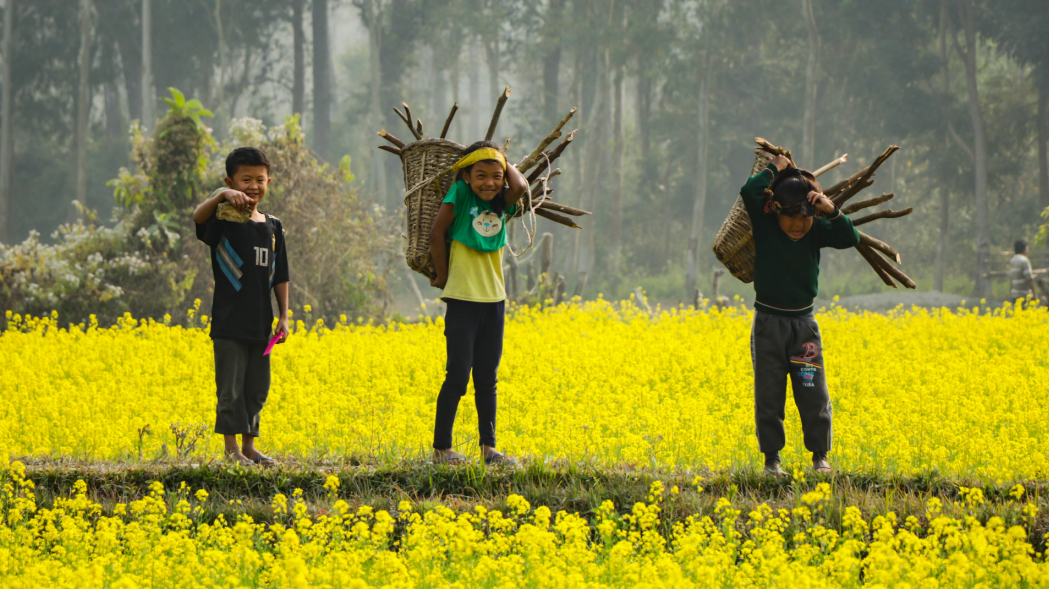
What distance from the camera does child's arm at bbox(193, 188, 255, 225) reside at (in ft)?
13.5

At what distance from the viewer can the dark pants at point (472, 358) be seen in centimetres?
425

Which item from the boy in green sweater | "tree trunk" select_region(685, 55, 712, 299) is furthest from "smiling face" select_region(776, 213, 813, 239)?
"tree trunk" select_region(685, 55, 712, 299)

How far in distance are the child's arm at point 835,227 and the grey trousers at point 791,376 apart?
0.38 meters

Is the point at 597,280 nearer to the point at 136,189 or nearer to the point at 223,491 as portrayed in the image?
the point at 136,189

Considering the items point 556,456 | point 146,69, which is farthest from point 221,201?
point 146,69

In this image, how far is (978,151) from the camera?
24.5 metres

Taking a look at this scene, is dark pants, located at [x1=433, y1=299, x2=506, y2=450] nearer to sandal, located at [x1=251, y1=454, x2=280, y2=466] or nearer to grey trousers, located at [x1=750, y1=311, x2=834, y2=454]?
sandal, located at [x1=251, y1=454, x2=280, y2=466]

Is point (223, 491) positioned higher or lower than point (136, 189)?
lower

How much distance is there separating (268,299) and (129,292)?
819 cm

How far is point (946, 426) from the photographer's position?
16.9 feet

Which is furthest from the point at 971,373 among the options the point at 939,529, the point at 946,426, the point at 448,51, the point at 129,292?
the point at 448,51

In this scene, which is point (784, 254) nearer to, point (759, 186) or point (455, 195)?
point (759, 186)

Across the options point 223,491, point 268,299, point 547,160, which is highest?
point 547,160

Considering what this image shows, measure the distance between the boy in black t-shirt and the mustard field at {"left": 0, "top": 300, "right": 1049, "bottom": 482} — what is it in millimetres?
447
